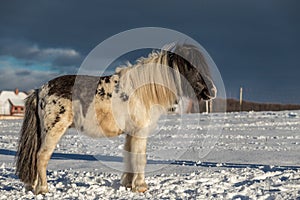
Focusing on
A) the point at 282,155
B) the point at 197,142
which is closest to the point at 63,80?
the point at 282,155

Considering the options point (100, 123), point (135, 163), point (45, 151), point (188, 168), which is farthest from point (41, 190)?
point (188, 168)

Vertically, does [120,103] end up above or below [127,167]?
above

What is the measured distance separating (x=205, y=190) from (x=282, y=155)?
155 inches

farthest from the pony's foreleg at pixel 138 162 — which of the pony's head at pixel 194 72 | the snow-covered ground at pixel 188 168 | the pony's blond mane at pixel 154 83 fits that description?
the pony's head at pixel 194 72

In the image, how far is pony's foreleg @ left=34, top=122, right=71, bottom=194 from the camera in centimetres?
509

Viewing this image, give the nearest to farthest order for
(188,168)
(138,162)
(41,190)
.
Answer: (41,190) → (138,162) → (188,168)

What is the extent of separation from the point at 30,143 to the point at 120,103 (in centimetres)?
129

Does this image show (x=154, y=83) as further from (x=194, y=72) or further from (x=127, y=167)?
(x=127, y=167)

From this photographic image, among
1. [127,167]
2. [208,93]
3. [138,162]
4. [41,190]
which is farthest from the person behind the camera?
[127,167]

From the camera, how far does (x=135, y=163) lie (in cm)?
530

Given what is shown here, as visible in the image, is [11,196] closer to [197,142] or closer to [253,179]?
[253,179]

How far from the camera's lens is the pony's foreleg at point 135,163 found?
17.1ft

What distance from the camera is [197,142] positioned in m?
11.0

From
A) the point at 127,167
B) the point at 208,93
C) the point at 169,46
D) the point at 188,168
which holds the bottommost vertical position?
the point at 188,168
